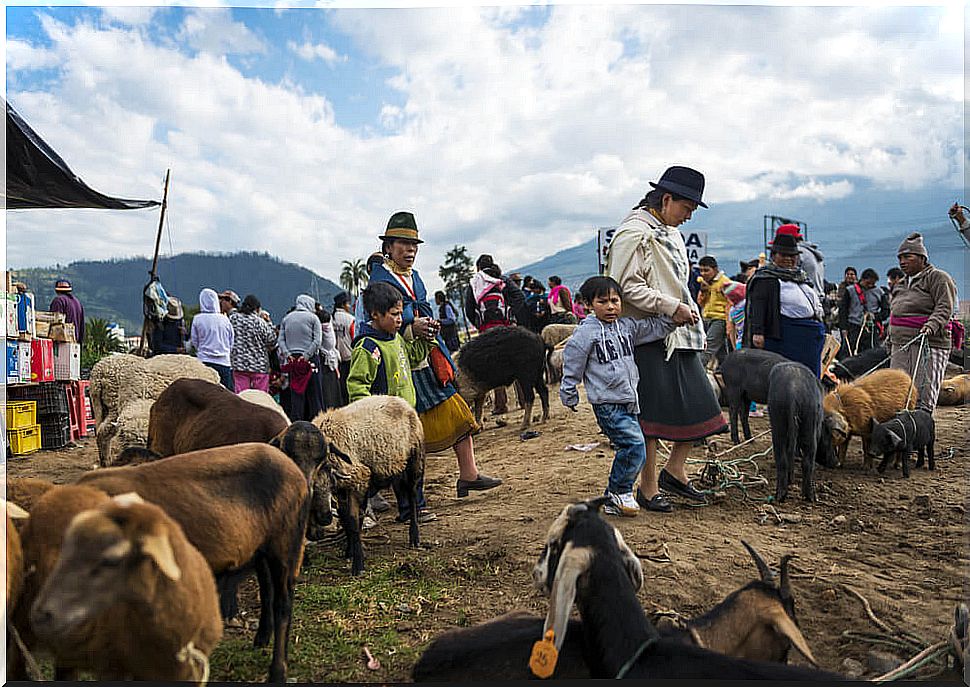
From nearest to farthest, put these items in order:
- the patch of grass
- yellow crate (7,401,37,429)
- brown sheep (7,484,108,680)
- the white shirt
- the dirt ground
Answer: brown sheep (7,484,108,680) < the patch of grass < the dirt ground < the white shirt < yellow crate (7,401,37,429)

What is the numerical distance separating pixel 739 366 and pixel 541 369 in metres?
3.20

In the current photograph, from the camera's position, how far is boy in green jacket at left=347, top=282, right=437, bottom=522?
502 cm

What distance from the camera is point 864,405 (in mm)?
6965

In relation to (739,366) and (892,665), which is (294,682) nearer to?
(892,665)

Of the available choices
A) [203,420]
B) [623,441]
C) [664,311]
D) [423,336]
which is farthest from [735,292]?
[203,420]

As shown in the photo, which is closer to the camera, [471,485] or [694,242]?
[471,485]

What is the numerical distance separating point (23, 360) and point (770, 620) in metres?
8.89

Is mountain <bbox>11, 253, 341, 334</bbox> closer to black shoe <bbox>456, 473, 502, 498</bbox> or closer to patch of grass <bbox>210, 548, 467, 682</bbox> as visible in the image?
black shoe <bbox>456, 473, 502, 498</bbox>

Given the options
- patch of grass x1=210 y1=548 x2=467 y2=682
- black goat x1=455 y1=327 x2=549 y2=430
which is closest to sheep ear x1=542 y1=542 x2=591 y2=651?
patch of grass x1=210 y1=548 x2=467 y2=682

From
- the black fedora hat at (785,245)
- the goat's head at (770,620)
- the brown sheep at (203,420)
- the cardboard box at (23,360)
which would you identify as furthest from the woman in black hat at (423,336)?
the cardboard box at (23,360)

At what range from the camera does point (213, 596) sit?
2121 mm

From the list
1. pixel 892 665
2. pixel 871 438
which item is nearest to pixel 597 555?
pixel 892 665

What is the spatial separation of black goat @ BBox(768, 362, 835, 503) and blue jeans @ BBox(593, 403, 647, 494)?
4.92ft

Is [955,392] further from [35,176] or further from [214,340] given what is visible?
[35,176]
